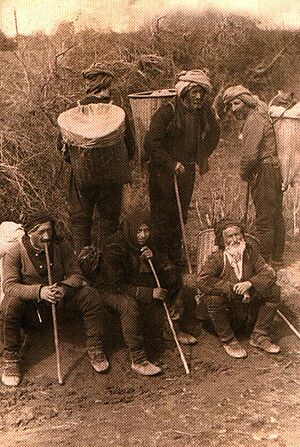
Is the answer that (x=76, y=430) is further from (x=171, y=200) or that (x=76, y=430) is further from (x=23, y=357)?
(x=171, y=200)

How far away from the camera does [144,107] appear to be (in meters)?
5.01

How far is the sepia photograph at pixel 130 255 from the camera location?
379 cm

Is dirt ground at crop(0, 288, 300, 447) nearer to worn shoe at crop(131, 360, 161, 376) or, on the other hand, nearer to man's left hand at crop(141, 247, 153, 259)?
worn shoe at crop(131, 360, 161, 376)

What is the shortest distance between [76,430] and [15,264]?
1.28 meters

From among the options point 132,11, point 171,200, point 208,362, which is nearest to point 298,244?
point 171,200

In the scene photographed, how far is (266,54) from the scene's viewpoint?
321 inches

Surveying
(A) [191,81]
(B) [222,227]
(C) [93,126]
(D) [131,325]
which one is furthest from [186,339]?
(A) [191,81]

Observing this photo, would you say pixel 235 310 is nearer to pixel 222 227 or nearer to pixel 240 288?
pixel 240 288

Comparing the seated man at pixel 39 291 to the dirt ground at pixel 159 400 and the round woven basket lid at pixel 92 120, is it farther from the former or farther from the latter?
the round woven basket lid at pixel 92 120

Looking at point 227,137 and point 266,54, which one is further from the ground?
point 266,54

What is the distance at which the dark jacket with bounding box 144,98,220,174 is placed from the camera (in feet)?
16.0

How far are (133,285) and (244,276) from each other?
2.91 feet

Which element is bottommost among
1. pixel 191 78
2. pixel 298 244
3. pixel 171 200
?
pixel 298 244

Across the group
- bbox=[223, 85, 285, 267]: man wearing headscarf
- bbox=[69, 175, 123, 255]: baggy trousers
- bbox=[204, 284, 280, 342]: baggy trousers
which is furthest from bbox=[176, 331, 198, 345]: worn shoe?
bbox=[223, 85, 285, 267]: man wearing headscarf
